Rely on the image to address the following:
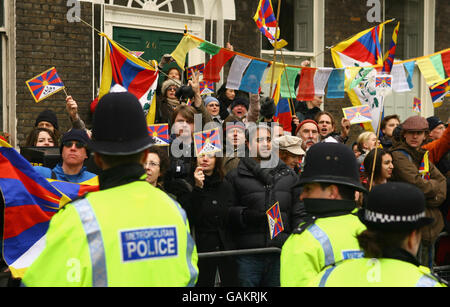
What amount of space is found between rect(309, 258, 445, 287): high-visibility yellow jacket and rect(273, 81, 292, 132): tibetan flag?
5.77 metres

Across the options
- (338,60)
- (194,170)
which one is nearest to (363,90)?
(338,60)

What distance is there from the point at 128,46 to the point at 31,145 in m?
4.91

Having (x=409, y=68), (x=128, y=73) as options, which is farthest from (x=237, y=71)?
(x=409, y=68)

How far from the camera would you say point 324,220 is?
3.18m

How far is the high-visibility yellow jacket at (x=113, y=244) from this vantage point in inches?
97.0

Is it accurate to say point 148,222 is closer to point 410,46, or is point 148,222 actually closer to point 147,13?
point 147,13

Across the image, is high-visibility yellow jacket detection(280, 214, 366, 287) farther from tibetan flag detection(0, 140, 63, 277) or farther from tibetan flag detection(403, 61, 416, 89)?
tibetan flag detection(403, 61, 416, 89)

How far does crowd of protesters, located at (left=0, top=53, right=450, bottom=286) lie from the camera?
534cm

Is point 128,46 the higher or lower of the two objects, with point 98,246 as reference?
higher

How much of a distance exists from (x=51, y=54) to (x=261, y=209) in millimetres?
5714

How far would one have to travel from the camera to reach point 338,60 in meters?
8.84

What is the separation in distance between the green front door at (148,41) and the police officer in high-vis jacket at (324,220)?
7.82m

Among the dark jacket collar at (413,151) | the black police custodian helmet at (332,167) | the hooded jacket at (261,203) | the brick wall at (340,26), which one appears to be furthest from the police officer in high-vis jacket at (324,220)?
the brick wall at (340,26)

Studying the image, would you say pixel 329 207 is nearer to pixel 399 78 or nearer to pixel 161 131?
pixel 161 131
